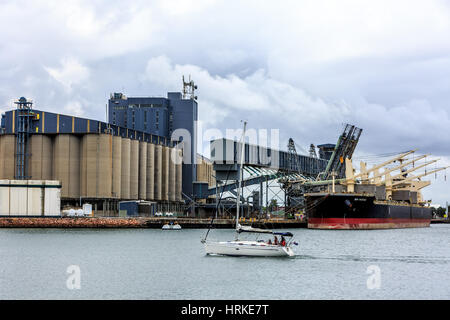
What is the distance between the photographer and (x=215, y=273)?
40688mm

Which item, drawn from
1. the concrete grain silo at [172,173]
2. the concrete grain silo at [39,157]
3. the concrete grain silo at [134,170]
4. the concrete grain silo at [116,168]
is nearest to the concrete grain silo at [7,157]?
the concrete grain silo at [39,157]

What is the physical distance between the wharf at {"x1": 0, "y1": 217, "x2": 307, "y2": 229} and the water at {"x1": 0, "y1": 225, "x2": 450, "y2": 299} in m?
38.7

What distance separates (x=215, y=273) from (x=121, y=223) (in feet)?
219

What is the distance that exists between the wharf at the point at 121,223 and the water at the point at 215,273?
3866 centimetres

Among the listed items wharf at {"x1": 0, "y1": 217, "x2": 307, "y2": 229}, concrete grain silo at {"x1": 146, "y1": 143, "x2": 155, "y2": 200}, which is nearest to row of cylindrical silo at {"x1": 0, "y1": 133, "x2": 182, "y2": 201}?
wharf at {"x1": 0, "y1": 217, "x2": 307, "y2": 229}

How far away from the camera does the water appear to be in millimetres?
33656

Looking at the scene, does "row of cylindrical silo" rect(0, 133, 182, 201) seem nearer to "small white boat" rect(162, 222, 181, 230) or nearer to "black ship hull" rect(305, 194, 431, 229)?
"small white boat" rect(162, 222, 181, 230)

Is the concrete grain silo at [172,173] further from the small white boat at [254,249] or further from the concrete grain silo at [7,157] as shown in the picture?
the small white boat at [254,249]

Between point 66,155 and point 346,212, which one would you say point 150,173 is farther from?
point 346,212

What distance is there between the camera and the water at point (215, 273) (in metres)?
33.7

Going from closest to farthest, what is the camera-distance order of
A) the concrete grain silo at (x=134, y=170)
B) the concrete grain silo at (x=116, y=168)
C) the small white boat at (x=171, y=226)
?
the small white boat at (x=171, y=226)
the concrete grain silo at (x=116, y=168)
the concrete grain silo at (x=134, y=170)

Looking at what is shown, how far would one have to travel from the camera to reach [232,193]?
130625 mm

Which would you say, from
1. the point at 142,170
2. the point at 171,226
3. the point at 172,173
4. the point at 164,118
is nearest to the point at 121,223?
the point at 171,226
